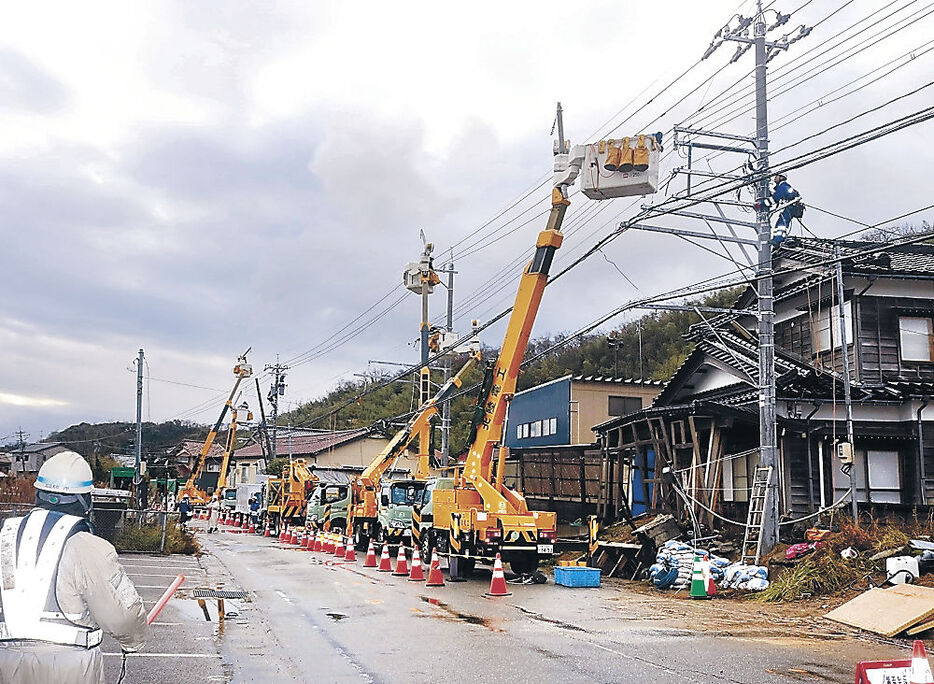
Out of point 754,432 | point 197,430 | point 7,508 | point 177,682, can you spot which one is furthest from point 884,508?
point 197,430

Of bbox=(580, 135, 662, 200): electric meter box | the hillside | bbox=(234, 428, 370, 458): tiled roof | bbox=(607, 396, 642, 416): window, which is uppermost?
the hillside

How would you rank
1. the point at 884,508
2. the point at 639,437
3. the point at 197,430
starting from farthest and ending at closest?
the point at 197,430, the point at 639,437, the point at 884,508

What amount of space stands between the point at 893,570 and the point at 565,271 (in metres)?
8.57

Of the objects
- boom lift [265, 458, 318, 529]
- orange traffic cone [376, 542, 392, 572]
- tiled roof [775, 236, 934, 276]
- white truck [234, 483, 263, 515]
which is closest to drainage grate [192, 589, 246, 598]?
orange traffic cone [376, 542, 392, 572]

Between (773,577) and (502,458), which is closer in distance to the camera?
(773,577)

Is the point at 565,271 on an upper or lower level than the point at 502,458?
upper

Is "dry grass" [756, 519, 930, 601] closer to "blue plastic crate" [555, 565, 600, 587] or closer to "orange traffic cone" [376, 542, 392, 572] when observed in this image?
"blue plastic crate" [555, 565, 600, 587]

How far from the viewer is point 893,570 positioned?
15148 millimetres

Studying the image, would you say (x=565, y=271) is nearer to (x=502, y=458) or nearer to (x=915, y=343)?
(x=502, y=458)

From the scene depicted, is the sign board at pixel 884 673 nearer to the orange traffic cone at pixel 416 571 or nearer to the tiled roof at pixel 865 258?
the orange traffic cone at pixel 416 571

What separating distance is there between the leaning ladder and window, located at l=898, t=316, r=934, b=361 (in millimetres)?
7011

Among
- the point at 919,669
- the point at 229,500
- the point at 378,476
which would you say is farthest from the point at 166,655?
the point at 229,500

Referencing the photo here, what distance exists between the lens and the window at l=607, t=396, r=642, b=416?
40938 millimetres

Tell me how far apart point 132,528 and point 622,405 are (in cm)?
2320
